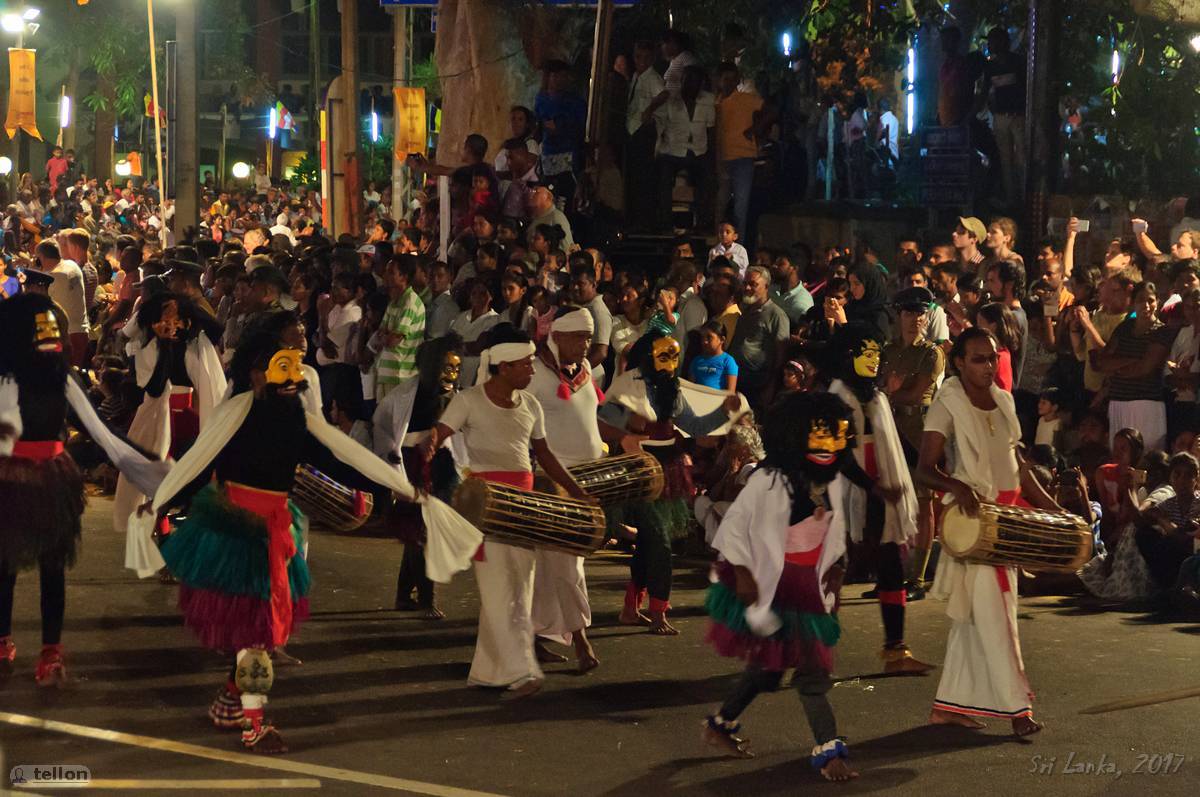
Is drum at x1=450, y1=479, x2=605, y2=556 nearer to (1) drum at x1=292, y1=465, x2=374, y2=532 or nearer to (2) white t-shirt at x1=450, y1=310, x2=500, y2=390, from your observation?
(1) drum at x1=292, y1=465, x2=374, y2=532

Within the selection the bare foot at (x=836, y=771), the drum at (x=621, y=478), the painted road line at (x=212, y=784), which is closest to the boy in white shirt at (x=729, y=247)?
the drum at (x=621, y=478)

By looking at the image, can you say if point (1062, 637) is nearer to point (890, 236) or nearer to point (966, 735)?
point (966, 735)

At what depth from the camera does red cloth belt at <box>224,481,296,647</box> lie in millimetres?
8859

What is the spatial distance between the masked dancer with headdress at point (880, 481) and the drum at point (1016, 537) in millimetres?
1011

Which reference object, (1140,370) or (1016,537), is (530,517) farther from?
(1140,370)

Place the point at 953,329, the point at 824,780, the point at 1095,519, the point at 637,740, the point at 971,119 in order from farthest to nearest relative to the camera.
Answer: the point at 971,119 → the point at 953,329 → the point at 1095,519 → the point at 637,740 → the point at 824,780

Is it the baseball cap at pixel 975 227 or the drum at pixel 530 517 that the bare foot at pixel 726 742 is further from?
the baseball cap at pixel 975 227

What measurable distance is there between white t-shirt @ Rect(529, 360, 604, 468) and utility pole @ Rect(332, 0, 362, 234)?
20185mm

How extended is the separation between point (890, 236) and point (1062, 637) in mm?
9421

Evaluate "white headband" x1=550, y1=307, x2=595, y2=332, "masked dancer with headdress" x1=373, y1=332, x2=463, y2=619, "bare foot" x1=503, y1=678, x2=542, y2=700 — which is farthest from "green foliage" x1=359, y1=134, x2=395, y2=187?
"bare foot" x1=503, y1=678, x2=542, y2=700

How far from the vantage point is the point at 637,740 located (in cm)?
912

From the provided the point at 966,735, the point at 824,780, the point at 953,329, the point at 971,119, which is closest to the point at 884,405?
the point at 966,735

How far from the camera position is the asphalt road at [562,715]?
839 cm

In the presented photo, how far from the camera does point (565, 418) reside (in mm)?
11117
